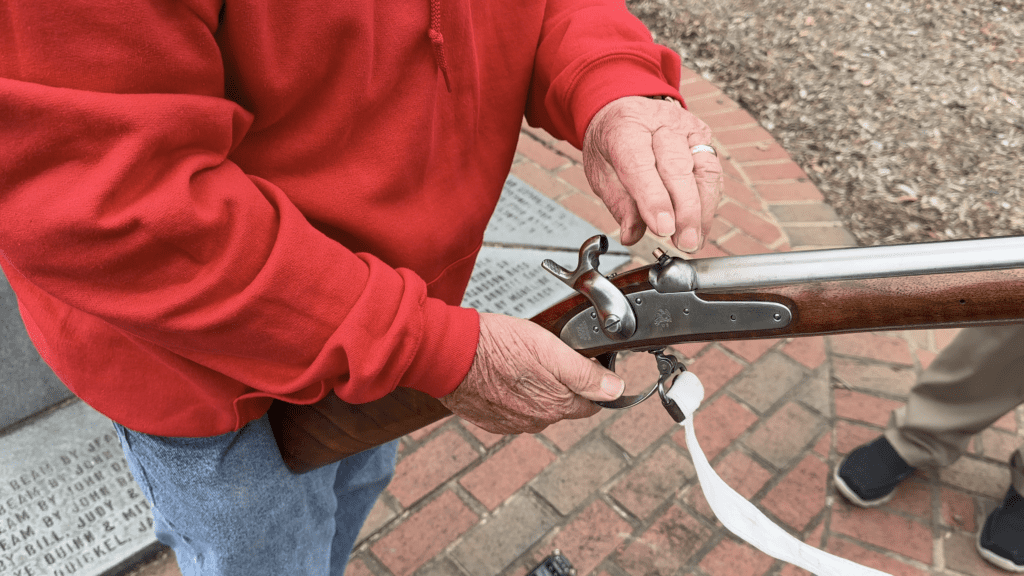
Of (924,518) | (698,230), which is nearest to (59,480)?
(698,230)

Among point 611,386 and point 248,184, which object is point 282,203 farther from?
point 611,386

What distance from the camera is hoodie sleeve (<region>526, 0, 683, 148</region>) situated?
1.41m

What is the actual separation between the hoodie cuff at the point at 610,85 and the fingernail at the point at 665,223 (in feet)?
0.93

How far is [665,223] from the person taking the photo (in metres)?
1.25

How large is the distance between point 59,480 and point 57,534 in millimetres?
208

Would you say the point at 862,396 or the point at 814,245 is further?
the point at 814,245

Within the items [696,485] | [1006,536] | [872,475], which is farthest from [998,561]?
[696,485]

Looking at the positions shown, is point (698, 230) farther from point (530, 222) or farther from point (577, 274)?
point (530, 222)

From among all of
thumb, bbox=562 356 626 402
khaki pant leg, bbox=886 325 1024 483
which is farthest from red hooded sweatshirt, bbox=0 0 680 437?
khaki pant leg, bbox=886 325 1024 483

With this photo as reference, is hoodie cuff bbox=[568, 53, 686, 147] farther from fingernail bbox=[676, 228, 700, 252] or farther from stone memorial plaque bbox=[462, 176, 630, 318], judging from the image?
stone memorial plaque bbox=[462, 176, 630, 318]

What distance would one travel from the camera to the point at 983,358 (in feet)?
7.31

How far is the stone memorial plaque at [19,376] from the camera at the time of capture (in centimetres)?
258

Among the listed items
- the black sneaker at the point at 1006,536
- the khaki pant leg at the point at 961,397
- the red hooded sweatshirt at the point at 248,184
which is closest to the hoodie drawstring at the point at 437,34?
the red hooded sweatshirt at the point at 248,184

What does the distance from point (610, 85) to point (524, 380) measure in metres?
0.62
